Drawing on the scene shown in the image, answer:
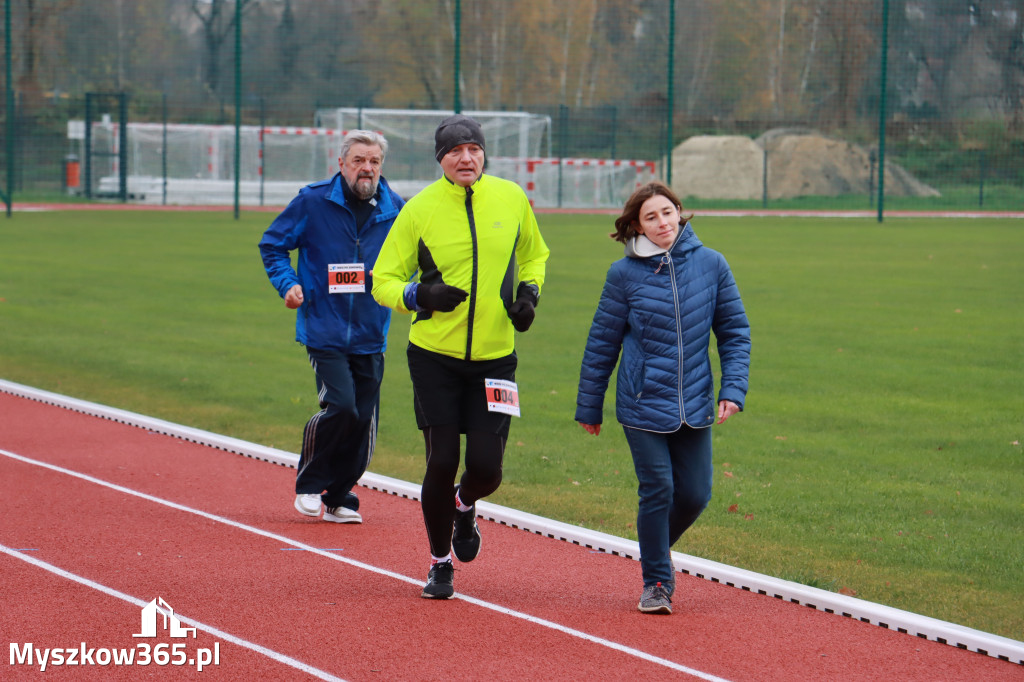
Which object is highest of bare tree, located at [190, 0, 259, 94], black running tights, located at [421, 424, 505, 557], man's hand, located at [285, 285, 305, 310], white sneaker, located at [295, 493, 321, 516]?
bare tree, located at [190, 0, 259, 94]

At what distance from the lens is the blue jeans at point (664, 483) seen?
18.5ft

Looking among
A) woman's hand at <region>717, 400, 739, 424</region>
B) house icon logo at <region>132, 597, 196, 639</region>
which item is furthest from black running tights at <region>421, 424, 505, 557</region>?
house icon logo at <region>132, 597, 196, 639</region>

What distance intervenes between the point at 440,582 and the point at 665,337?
1.48 metres

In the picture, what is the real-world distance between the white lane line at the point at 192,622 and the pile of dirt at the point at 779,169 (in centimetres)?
3152

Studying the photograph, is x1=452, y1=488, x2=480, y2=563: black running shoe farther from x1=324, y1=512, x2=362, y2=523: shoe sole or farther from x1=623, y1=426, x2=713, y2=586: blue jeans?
x1=324, y1=512, x2=362, y2=523: shoe sole

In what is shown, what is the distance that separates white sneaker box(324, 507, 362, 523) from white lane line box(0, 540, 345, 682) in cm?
156

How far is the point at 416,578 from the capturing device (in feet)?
20.7

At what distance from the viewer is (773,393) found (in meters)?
11.2

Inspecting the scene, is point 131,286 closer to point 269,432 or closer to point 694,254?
point 269,432

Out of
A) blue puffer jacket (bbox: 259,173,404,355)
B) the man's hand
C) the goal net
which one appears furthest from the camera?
A: the goal net

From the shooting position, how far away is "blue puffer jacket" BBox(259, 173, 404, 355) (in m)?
7.09

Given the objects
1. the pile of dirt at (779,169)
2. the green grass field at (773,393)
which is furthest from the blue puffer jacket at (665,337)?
the pile of dirt at (779,169)

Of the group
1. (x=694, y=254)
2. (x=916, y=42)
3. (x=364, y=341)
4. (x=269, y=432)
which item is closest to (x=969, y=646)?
(x=694, y=254)

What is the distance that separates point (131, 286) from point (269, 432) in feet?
32.2
